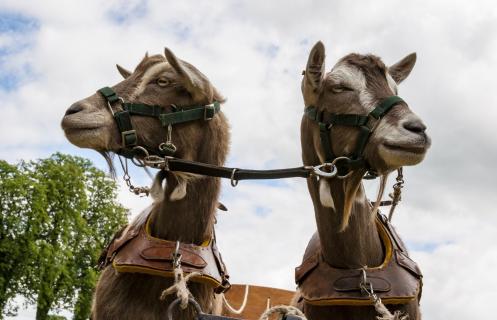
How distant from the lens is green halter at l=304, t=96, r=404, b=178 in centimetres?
499

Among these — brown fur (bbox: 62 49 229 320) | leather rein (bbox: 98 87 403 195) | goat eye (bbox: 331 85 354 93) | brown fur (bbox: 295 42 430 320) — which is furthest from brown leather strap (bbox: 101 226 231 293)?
goat eye (bbox: 331 85 354 93)

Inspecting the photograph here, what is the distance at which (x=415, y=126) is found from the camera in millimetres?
4754

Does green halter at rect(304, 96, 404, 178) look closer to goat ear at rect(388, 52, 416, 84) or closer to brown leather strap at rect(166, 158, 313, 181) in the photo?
brown leather strap at rect(166, 158, 313, 181)

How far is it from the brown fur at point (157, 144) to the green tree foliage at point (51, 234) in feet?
75.5

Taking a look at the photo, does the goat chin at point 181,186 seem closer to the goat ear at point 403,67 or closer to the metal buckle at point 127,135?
the metal buckle at point 127,135

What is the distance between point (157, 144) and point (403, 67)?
2.69m

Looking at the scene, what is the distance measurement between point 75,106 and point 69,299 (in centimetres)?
2584

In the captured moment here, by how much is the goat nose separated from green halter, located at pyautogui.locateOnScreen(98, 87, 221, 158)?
76.3 inches

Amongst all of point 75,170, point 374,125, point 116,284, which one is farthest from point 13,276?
point 374,125

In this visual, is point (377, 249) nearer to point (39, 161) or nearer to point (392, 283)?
point (392, 283)

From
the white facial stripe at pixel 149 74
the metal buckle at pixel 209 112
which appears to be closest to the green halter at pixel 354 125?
the metal buckle at pixel 209 112

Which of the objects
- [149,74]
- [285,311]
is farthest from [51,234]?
[285,311]

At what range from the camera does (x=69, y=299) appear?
29.2m

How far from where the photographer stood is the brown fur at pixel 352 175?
16.7ft
